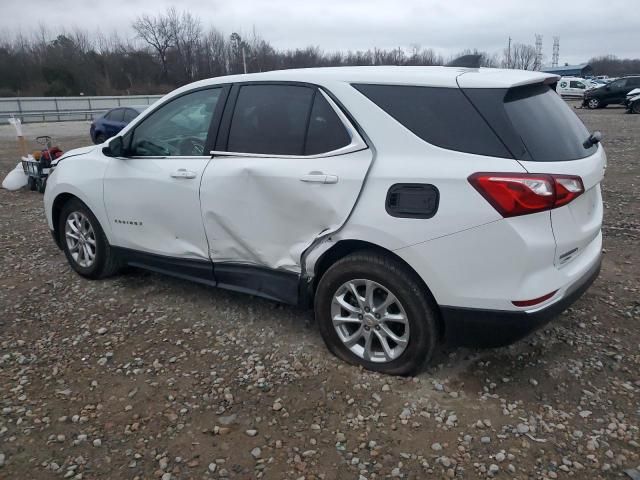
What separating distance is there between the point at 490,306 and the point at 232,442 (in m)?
1.53

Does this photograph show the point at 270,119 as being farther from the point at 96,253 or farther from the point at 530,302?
the point at 96,253

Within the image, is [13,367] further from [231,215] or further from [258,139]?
[258,139]

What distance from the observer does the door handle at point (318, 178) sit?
10.3ft

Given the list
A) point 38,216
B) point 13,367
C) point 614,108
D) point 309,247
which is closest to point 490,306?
point 309,247

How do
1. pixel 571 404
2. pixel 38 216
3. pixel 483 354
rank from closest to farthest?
1. pixel 571 404
2. pixel 483 354
3. pixel 38 216

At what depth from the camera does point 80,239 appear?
4.86 meters

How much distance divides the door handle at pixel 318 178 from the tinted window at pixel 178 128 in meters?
1.02

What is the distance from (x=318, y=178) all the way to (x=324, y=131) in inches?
12.5

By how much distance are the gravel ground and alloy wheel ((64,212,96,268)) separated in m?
0.52

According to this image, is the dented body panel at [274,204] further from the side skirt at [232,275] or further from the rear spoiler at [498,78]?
the rear spoiler at [498,78]

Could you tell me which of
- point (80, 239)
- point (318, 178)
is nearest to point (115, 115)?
point (80, 239)

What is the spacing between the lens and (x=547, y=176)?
268cm

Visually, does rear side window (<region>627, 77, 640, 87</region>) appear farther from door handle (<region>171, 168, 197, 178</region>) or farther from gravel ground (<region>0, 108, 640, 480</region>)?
door handle (<region>171, 168, 197, 178</region>)

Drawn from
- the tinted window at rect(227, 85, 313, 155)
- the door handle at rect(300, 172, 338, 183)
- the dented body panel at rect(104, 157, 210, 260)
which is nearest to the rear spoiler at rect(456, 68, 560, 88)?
the door handle at rect(300, 172, 338, 183)
